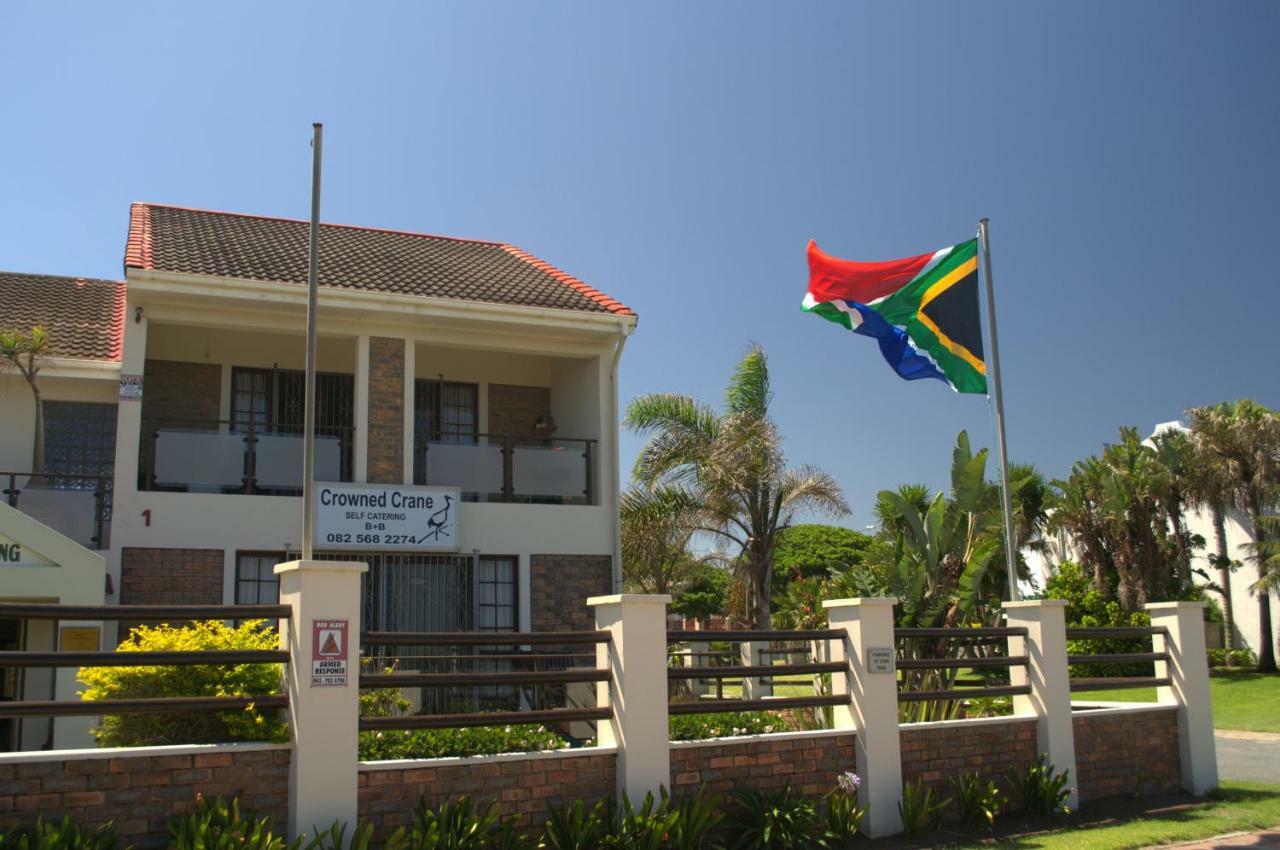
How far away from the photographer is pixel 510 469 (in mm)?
16828

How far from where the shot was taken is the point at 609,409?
16938mm

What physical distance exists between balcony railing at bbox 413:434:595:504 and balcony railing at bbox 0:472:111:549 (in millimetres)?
4178

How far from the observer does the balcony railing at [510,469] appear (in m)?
16.5

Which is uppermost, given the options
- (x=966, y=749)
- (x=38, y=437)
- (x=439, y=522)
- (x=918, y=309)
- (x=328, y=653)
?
(x=918, y=309)

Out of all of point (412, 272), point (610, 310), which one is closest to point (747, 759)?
point (610, 310)

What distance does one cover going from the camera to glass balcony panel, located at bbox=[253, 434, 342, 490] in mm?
15695

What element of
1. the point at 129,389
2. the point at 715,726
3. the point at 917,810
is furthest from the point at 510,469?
the point at 917,810

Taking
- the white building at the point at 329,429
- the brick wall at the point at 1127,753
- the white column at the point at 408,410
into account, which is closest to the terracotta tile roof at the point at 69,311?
the white building at the point at 329,429

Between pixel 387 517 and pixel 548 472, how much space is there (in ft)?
8.85

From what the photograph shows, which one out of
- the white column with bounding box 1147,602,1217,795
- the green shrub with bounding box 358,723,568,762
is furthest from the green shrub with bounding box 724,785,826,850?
the white column with bounding box 1147,602,1217,795

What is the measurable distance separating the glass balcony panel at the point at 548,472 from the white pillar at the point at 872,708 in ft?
25.1

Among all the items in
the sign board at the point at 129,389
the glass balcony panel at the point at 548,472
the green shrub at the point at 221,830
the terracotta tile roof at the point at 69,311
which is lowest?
the green shrub at the point at 221,830

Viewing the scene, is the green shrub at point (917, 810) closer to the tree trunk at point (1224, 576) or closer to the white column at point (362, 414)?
the white column at point (362, 414)

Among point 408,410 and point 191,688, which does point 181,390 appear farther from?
point 191,688
